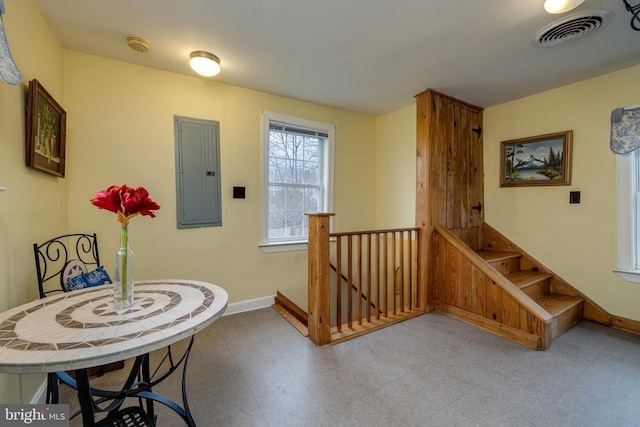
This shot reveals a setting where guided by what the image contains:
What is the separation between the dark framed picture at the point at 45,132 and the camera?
1.54 m

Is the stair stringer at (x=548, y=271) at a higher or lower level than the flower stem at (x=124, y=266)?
lower

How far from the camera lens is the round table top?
827 millimetres

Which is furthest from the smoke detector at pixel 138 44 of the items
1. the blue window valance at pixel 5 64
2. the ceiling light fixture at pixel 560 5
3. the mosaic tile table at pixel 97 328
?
the ceiling light fixture at pixel 560 5

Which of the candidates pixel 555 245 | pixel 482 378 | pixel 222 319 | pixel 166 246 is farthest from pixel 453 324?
pixel 166 246

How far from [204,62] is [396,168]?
2.56 meters

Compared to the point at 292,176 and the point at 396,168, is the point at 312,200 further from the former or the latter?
the point at 396,168

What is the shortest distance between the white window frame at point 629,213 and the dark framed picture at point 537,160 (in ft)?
1.26

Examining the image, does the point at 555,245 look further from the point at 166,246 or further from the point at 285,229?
the point at 166,246

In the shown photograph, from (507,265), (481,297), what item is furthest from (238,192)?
(507,265)

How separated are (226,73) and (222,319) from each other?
2466mm

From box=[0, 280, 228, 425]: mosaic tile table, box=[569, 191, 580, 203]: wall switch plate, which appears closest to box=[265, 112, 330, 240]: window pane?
box=[0, 280, 228, 425]: mosaic tile table

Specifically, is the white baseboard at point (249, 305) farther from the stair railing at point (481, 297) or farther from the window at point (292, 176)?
the stair railing at point (481, 297)

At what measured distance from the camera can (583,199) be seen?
269 cm

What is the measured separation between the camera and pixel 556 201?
9.43ft
